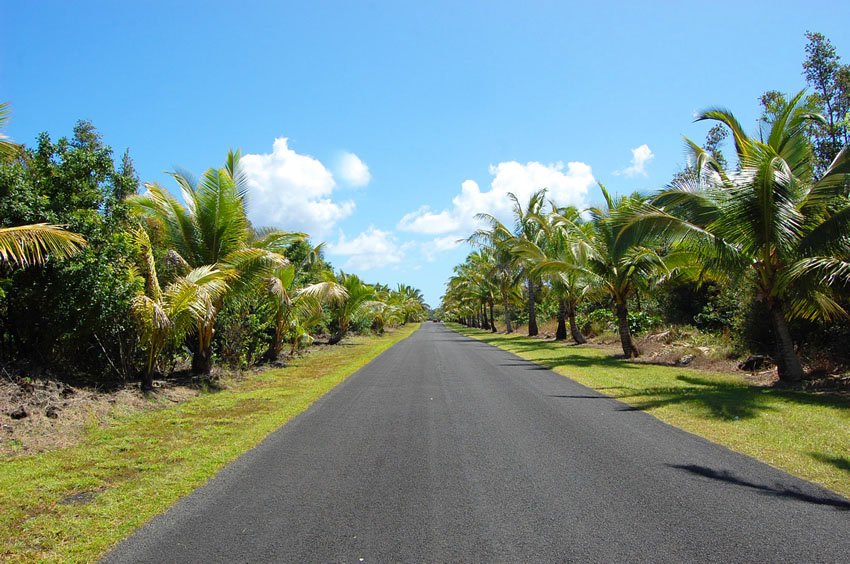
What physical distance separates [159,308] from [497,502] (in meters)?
8.21

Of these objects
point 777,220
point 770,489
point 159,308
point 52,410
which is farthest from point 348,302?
point 770,489

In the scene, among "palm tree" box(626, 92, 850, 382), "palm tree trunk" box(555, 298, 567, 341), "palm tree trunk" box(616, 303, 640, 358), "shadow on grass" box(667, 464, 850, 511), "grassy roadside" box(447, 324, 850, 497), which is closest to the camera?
"shadow on grass" box(667, 464, 850, 511)

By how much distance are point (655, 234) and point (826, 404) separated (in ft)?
15.6

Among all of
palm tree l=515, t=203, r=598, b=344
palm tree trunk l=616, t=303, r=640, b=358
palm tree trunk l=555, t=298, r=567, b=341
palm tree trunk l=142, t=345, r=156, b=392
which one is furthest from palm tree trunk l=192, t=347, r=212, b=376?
palm tree trunk l=555, t=298, r=567, b=341

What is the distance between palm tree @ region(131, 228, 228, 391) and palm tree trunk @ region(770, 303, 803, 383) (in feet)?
39.8

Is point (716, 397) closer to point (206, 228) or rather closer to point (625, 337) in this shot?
point (625, 337)

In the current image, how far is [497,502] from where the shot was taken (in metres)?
4.78

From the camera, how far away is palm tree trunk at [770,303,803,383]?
1124cm

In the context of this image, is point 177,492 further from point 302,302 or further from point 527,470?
point 302,302

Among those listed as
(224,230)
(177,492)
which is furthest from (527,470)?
(224,230)

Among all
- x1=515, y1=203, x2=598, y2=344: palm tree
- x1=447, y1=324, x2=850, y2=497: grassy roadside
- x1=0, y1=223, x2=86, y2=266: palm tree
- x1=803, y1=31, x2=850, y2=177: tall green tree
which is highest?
x1=803, y1=31, x2=850, y2=177: tall green tree

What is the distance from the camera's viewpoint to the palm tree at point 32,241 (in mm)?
7168

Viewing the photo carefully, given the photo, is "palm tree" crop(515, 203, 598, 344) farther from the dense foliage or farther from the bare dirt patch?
the bare dirt patch

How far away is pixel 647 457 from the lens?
6.14 metres
